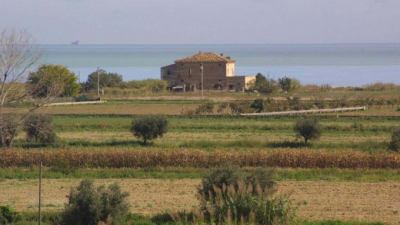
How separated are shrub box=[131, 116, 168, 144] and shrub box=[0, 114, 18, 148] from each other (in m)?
6.20

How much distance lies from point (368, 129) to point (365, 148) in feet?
36.6

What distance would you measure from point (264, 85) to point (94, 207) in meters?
82.0

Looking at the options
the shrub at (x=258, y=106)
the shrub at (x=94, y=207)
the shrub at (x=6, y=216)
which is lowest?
the shrub at (x=6, y=216)

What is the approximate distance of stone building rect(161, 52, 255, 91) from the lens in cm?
10106

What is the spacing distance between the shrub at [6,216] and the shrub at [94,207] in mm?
2068

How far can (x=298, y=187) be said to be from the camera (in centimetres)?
2753

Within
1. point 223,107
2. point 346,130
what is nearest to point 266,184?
point 346,130

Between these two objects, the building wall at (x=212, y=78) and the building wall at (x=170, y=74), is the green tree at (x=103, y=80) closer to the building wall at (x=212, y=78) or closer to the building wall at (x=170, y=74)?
the building wall at (x=170, y=74)

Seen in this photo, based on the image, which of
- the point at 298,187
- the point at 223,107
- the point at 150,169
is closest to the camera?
the point at 298,187

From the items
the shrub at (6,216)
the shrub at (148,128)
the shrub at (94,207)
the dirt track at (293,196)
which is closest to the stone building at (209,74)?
the shrub at (148,128)

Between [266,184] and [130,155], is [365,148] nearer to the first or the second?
[130,155]

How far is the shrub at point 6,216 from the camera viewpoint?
19122mm

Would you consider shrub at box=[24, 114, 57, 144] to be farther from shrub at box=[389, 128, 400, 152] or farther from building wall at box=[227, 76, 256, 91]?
building wall at box=[227, 76, 256, 91]

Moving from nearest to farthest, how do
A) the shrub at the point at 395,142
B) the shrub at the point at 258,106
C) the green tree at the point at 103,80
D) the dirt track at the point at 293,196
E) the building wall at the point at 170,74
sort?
the dirt track at the point at 293,196
the shrub at the point at 395,142
the shrub at the point at 258,106
the building wall at the point at 170,74
the green tree at the point at 103,80
